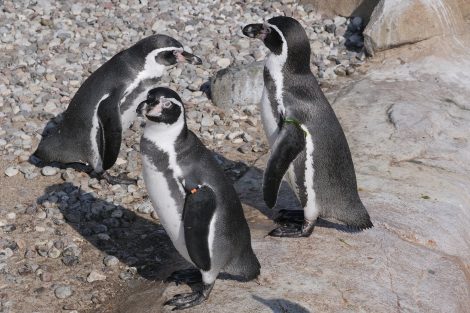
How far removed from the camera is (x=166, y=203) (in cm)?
407

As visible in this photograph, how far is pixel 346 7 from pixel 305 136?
3.77 metres

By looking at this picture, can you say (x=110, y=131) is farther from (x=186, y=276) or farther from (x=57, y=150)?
(x=186, y=276)

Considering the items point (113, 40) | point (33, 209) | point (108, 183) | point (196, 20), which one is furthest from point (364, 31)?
point (33, 209)

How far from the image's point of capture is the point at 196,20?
794cm

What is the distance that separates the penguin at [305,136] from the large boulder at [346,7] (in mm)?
3360

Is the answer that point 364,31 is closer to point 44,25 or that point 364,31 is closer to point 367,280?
point 44,25

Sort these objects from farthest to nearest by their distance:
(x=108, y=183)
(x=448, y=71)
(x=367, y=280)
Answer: (x=448, y=71) < (x=108, y=183) < (x=367, y=280)

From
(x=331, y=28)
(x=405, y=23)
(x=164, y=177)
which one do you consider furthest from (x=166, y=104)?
(x=331, y=28)

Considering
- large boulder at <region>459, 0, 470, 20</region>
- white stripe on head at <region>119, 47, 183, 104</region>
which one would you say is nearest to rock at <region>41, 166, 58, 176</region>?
white stripe on head at <region>119, 47, 183, 104</region>

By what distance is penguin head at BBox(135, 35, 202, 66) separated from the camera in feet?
18.7

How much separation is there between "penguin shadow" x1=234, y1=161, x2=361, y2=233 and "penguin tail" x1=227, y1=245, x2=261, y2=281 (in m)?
0.73

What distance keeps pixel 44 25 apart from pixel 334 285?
464cm

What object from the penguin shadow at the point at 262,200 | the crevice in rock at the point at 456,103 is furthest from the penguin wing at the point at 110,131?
the crevice in rock at the point at 456,103

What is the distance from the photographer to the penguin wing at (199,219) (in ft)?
12.9
